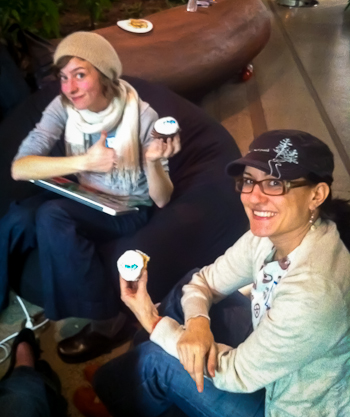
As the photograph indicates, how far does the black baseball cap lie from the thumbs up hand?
0.51m

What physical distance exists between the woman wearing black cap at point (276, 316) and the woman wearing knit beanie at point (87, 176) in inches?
14.1

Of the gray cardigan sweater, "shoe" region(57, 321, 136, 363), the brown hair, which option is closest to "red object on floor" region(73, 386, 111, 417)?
"shoe" region(57, 321, 136, 363)

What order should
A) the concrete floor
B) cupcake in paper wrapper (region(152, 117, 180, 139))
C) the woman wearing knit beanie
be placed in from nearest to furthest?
cupcake in paper wrapper (region(152, 117, 180, 139)) < the woman wearing knit beanie < the concrete floor

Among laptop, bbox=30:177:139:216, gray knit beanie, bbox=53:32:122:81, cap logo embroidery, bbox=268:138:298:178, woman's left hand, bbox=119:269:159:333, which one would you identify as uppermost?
gray knit beanie, bbox=53:32:122:81

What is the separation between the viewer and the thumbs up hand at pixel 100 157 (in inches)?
49.4

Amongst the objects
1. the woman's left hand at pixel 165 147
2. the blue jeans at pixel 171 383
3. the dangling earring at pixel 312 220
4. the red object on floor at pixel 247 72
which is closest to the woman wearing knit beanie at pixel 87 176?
the woman's left hand at pixel 165 147

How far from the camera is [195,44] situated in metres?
2.68

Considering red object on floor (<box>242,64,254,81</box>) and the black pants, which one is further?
red object on floor (<box>242,64,254,81</box>)

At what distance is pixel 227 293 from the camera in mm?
1152

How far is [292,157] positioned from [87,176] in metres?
0.90

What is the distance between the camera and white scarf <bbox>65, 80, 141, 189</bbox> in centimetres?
139

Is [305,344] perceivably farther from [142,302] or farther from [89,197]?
[89,197]

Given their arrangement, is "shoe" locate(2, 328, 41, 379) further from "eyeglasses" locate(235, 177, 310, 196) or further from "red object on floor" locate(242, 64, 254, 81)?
"red object on floor" locate(242, 64, 254, 81)

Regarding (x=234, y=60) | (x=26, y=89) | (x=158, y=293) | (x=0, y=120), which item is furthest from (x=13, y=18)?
(x=158, y=293)
